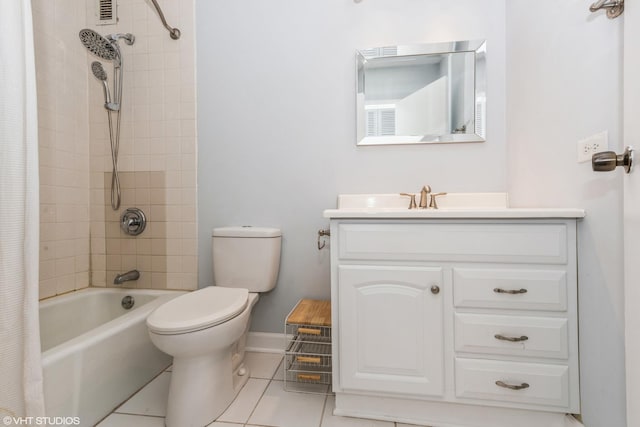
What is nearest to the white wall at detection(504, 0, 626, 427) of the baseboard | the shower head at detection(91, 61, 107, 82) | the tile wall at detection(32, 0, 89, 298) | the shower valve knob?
the baseboard

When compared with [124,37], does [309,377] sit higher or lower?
lower

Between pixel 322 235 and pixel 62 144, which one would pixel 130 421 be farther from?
pixel 62 144

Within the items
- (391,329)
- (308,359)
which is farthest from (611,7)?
(308,359)

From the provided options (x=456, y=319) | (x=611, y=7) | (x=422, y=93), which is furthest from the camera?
(x=422, y=93)

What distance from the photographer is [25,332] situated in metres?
0.88

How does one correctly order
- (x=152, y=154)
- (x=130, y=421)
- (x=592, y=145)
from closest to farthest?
1. (x=592, y=145)
2. (x=130, y=421)
3. (x=152, y=154)

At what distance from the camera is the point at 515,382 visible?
100 centimetres

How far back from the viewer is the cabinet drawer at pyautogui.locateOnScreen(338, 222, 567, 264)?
98 centimetres

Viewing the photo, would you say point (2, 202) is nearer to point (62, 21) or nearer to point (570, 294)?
point (62, 21)

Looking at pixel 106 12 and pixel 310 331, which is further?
pixel 106 12

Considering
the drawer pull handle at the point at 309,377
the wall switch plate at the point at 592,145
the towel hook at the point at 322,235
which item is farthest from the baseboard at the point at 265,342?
the wall switch plate at the point at 592,145

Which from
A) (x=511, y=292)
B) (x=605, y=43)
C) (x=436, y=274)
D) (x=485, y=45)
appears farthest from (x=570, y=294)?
(x=485, y=45)

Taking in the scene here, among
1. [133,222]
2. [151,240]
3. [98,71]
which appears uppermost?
[98,71]

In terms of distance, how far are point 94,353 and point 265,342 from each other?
2.71 ft
